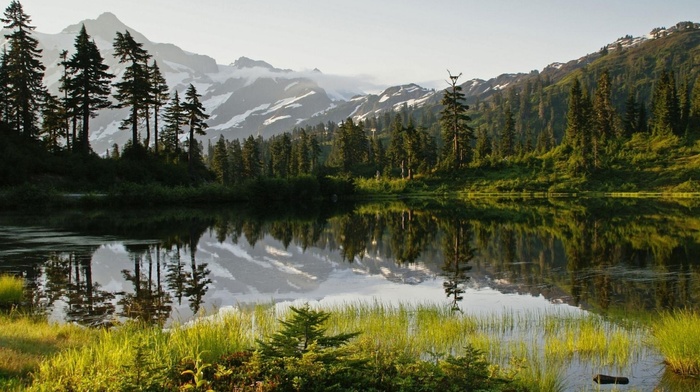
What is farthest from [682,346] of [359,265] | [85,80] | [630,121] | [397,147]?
[397,147]

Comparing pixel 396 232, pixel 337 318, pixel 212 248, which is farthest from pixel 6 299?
pixel 396 232

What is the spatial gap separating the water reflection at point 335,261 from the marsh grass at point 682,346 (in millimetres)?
4301

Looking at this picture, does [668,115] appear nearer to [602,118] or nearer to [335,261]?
[602,118]

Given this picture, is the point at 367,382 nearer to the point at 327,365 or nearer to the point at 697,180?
the point at 327,365

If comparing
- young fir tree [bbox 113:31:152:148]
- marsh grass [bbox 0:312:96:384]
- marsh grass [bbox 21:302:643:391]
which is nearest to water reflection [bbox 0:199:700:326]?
marsh grass [bbox 0:312:96:384]

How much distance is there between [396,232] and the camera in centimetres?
3675

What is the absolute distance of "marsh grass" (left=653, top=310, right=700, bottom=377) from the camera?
30.3 ft

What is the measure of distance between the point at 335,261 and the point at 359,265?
1673 millimetres

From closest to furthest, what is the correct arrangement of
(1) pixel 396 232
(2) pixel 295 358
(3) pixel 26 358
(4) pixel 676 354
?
1. (2) pixel 295 358
2. (3) pixel 26 358
3. (4) pixel 676 354
4. (1) pixel 396 232

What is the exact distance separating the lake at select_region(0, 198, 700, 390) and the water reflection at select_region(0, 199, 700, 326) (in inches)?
2.7

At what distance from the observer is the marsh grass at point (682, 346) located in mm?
9250

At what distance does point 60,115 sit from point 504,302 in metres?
73.3

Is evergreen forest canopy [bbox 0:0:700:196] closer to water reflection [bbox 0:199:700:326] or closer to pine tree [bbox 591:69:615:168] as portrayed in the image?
pine tree [bbox 591:69:615:168]

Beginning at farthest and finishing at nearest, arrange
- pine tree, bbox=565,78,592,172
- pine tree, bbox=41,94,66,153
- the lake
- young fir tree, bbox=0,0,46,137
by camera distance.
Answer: pine tree, bbox=565,78,592,172, pine tree, bbox=41,94,66,153, young fir tree, bbox=0,0,46,137, the lake
